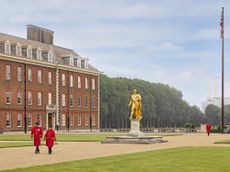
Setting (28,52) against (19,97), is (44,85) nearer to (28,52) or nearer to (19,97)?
(28,52)

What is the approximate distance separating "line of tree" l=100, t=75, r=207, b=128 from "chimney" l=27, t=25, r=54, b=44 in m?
33.0

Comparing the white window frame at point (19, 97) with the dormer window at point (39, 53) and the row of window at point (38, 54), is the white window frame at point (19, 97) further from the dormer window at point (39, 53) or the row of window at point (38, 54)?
the dormer window at point (39, 53)

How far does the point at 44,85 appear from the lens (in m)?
73.5

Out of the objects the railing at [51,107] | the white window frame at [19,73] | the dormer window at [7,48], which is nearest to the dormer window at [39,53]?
the white window frame at [19,73]

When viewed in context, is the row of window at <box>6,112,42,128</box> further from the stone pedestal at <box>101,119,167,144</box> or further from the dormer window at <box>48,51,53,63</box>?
the stone pedestal at <box>101,119,167,144</box>

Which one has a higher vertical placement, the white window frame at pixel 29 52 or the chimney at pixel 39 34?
the chimney at pixel 39 34

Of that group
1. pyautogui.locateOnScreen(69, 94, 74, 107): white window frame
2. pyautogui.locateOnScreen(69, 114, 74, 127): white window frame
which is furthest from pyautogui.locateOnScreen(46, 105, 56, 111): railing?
pyautogui.locateOnScreen(69, 94, 74, 107): white window frame

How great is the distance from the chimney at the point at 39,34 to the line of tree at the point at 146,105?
1301 inches


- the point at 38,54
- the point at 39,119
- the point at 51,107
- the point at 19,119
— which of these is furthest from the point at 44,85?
the point at 19,119

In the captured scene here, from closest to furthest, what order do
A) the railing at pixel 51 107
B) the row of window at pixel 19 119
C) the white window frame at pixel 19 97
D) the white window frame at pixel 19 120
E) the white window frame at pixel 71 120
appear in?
the row of window at pixel 19 119, the white window frame at pixel 19 120, the white window frame at pixel 19 97, the railing at pixel 51 107, the white window frame at pixel 71 120

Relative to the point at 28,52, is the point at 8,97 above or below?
below

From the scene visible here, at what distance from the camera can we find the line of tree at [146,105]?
11525cm

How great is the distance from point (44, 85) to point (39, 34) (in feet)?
33.2

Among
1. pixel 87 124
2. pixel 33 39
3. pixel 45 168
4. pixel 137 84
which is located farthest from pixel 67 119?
pixel 45 168
